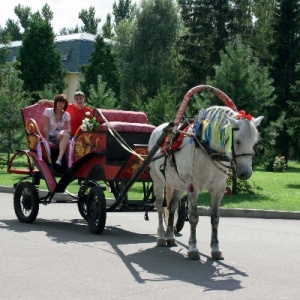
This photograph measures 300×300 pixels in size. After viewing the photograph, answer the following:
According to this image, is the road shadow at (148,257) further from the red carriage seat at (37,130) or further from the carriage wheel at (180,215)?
the red carriage seat at (37,130)

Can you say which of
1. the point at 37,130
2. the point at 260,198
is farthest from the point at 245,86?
the point at 37,130

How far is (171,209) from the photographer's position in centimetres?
1146

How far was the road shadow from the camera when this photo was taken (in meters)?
8.62

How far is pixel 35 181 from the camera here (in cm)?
1403

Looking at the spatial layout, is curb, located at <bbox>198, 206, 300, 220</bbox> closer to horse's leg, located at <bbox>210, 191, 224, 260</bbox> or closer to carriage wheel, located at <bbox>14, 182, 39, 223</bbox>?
carriage wheel, located at <bbox>14, 182, 39, 223</bbox>

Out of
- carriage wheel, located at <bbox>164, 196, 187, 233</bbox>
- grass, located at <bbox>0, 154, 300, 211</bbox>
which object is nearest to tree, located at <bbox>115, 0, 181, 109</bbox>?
grass, located at <bbox>0, 154, 300, 211</bbox>

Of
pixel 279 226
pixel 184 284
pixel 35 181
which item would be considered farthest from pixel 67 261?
pixel 279 226

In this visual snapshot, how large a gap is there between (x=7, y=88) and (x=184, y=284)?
25.2 m

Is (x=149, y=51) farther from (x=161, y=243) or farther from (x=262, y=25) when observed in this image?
(x=161, y=243)

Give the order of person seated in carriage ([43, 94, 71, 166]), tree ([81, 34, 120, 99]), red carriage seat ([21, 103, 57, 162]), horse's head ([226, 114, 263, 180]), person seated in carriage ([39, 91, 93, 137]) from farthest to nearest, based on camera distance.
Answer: tree ([81, 34, 120, 99])
person seated in carriage ([39, 91, 93, 137])
person seated in carriage ([43, 94, 71, 166])
red carriage seat ([21, 103, 57, 162])
horse's head ([226, 114, 263, 180])

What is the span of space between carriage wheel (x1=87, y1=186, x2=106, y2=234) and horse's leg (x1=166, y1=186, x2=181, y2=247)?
1.03 meters

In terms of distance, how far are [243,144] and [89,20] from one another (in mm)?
106995

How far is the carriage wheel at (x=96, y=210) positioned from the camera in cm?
1207

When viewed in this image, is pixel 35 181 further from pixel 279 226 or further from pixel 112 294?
pixel 112 294
